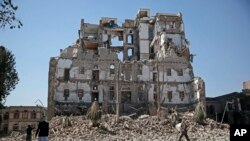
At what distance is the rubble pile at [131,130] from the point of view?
89.4ft

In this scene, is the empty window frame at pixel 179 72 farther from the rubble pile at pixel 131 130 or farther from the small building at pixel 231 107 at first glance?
the rubble pile at pixel 131 130

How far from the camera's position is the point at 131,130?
31.5 metres

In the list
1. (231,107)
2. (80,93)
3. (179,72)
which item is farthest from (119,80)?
(231,107)

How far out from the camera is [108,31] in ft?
185

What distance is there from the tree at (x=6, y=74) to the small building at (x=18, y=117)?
49.7 ft

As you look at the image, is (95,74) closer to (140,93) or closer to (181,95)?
(140,93)

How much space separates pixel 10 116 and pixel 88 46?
2057cm

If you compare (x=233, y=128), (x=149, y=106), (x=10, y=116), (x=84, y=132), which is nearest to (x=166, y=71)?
(x=149, y=106)

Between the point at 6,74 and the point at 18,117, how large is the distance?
18734 mm

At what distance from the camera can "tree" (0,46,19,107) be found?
136 feet

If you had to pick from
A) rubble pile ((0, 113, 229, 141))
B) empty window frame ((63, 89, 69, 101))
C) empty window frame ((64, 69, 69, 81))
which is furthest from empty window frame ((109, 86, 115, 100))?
rubble pile ((0, 113, 229, 141))

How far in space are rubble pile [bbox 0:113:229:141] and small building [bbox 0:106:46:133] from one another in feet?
89.7

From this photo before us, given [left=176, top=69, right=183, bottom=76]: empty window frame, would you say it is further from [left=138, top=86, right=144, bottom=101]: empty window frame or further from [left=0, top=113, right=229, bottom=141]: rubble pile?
[left=0, top=113, right=229, bottom=141]: rubble pile

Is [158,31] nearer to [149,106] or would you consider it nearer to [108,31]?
[108,31]
